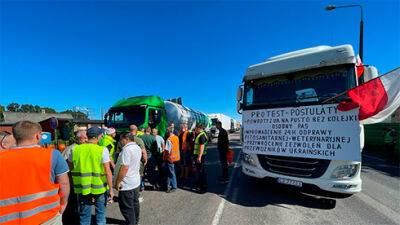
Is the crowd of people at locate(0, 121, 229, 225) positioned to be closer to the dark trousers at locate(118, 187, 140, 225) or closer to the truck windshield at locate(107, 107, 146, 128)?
the dark trousers at locate(118, 187, 140, 225)

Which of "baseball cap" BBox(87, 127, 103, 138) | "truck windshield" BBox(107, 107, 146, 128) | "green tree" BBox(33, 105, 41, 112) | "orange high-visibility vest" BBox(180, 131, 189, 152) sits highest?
"green tree" BBox(33, 105, 41, 112)

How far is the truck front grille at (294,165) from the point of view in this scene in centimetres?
575

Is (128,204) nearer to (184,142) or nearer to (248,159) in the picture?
(248,159)

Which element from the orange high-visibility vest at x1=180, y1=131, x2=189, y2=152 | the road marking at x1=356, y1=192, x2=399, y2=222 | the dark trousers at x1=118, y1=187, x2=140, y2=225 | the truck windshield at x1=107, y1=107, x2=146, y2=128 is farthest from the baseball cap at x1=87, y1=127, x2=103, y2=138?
the truck windshield at x1=107, y1=107, x2=146, y2=128

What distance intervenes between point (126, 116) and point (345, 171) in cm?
1023

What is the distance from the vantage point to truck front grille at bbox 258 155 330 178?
5746mm

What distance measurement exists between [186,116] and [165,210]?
12.1 metres

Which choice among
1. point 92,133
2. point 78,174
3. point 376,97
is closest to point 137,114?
point 92,133

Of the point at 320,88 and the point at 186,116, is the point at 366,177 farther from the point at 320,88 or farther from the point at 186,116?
the point at 186,116

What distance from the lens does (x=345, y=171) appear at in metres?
5.43

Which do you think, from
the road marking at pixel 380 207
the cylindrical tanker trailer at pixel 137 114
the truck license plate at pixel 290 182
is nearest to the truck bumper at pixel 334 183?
the truck license plate at pixel 290 182

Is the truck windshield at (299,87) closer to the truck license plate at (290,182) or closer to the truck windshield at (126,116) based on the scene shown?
the truck license plate at (290,182)

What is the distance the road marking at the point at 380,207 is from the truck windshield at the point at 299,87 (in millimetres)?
2506

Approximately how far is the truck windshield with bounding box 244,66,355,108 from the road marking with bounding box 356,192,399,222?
2506mm
